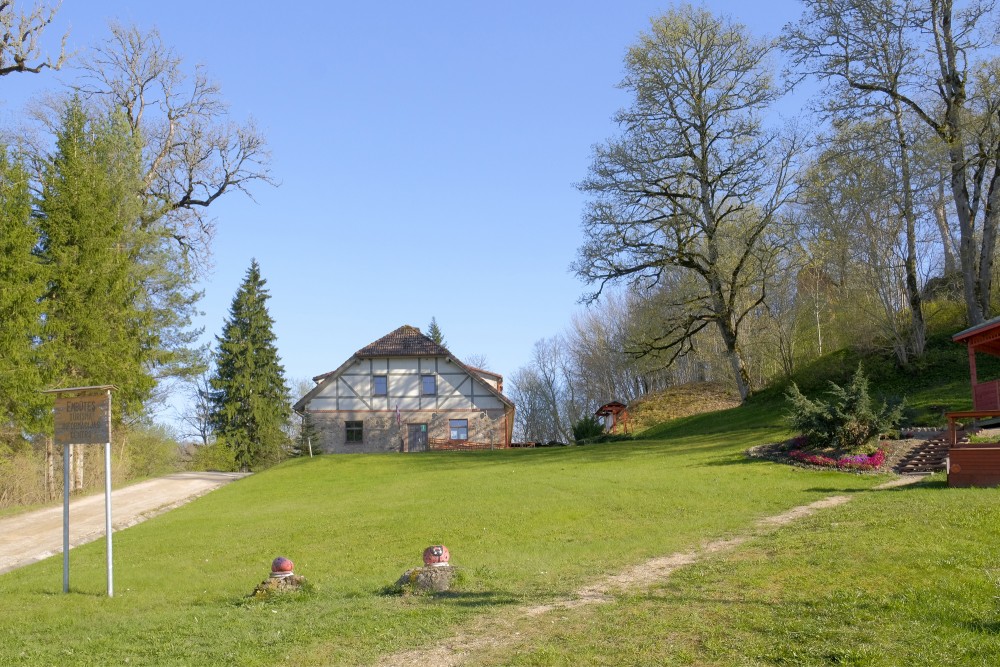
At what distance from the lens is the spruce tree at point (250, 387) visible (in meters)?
51.4

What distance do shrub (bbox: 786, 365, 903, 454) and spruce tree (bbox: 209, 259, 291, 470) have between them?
35732 mm

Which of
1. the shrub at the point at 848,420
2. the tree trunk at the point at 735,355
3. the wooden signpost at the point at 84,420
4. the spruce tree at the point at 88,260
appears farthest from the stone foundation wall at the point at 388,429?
the wooden signpost at the point at 84,420

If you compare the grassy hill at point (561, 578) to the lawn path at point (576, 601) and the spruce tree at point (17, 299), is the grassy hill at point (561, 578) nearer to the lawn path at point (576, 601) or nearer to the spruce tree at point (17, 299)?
the lawn path at point (576, 601)

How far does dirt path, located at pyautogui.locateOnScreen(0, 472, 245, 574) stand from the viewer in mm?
18044

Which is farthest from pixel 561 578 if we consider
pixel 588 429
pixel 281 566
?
pixel 588 429

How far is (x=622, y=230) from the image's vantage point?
36.1 meters

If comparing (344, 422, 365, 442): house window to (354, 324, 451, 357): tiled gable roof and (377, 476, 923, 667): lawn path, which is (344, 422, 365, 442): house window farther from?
Result: (377, 476, 923, 667): lawn path

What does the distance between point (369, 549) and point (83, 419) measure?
4.92 metres

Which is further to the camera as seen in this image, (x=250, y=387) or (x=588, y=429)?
(x=250, y=387)

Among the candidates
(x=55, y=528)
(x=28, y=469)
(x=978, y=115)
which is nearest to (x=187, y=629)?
(x=55, y=528)

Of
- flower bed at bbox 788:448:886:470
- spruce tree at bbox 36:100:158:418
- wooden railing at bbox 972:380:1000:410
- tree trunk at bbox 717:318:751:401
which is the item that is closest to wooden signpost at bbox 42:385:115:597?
spruce tree at bbox 36:100:158:418

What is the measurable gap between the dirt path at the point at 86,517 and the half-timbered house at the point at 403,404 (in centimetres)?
1513

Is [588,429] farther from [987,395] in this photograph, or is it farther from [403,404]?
[987,395]

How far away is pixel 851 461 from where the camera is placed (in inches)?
771
